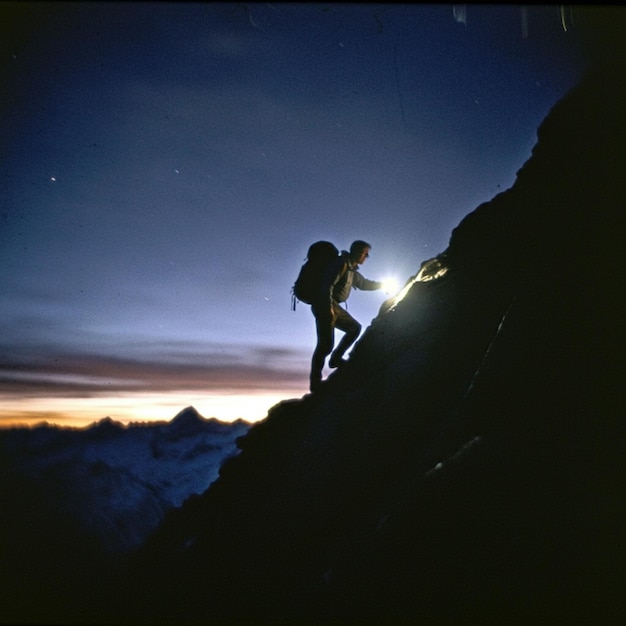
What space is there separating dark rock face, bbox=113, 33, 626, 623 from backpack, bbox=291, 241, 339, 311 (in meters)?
2.19

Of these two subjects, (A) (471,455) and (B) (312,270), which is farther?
(B) (312,270)

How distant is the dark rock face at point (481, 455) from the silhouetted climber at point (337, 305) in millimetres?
545

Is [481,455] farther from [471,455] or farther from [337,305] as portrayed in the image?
[337,305]

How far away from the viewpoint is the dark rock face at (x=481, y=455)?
4445mm

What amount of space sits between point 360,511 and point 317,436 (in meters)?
2.76

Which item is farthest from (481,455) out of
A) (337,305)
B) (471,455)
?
(337,305)

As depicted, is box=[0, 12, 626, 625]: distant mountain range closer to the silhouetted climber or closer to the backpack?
the silhouetted climber

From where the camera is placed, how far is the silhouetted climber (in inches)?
358

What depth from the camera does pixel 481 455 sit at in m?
4.95

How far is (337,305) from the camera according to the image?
9672 millimetres

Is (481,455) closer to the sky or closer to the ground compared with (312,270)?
closer to the ground

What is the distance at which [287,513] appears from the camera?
7660 millimetres

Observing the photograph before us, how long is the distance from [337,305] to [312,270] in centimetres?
107

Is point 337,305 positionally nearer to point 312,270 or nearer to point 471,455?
point 312,270
